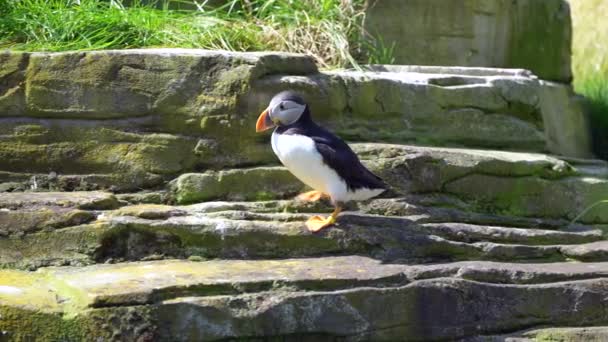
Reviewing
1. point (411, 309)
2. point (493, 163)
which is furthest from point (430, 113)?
point (411, 309)

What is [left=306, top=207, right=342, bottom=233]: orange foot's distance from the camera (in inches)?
190

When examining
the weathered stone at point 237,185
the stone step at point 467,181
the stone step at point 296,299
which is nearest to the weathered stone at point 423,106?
the stone step at point 467,181

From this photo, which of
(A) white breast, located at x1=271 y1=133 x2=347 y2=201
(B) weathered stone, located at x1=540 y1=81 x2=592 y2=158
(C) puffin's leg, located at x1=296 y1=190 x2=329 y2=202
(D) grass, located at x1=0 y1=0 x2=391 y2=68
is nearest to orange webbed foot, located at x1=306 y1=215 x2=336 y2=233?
(A) white breast, located at x1=271 y1=133 x2=347 y2=201

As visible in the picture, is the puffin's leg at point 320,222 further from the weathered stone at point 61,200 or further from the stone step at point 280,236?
the weathered stone at point 61,200

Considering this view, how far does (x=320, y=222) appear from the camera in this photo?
487cm

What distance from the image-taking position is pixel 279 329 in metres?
4.30

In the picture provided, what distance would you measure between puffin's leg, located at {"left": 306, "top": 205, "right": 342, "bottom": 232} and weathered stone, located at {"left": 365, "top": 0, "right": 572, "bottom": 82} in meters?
1.93

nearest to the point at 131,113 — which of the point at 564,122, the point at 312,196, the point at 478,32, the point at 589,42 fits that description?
the point at 312,196

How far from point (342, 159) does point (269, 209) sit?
Answer: 0.45m

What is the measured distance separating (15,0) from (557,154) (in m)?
3.15

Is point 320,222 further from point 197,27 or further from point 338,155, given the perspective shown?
point 197,27

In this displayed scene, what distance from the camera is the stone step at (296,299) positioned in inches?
159

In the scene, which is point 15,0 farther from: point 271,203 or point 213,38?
point 271,203

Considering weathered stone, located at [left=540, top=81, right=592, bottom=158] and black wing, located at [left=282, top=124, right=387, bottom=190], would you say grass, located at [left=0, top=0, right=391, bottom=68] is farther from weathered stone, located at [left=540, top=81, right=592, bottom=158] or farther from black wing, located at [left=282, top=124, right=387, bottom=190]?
black wing, located at [left=282, top=124, right=387, bottom=190]
